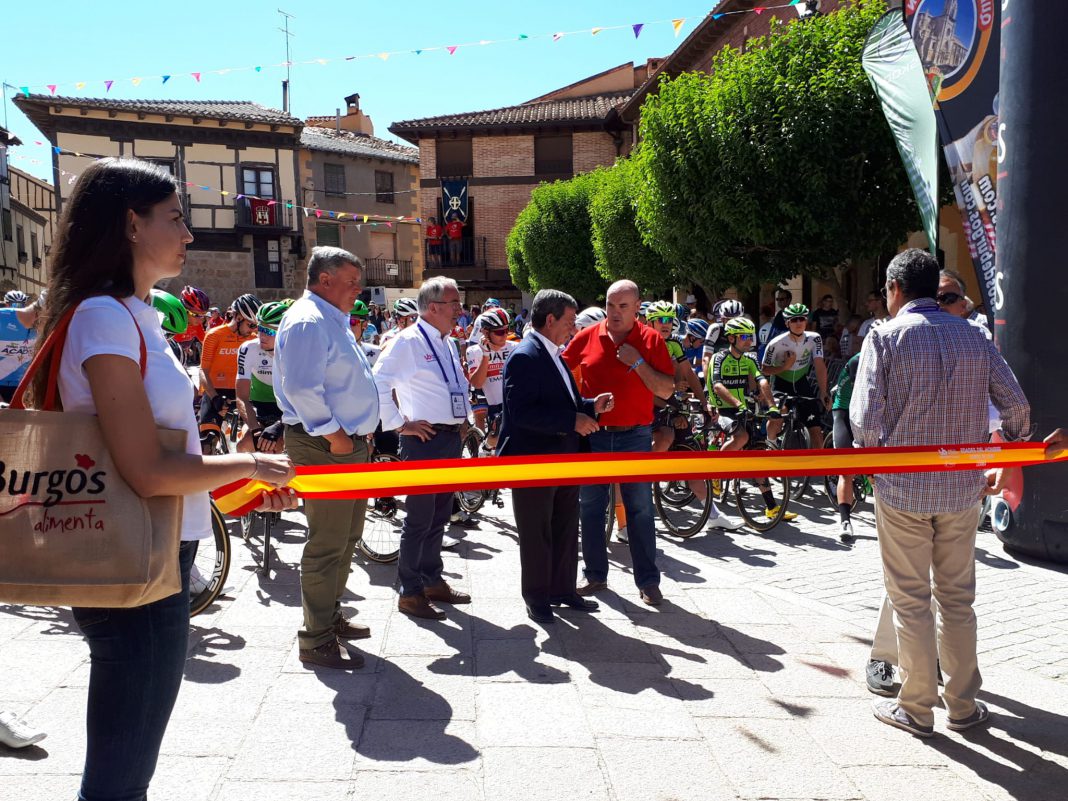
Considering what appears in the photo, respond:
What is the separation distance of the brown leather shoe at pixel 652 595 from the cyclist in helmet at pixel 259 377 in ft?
11.5

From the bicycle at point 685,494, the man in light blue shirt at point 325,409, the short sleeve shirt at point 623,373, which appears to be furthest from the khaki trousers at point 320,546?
the bicycle at point 685,494

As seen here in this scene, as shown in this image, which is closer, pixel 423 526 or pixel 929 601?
pixel 929 601

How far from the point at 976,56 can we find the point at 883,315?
4.77 m

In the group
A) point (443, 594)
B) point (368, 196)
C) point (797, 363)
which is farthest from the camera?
point (368, 196)

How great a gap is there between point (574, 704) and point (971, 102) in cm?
591

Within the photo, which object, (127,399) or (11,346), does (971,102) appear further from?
(11,346)

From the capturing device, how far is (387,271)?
5194 cm

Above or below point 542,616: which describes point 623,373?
above

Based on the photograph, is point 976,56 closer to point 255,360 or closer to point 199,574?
point 255,360

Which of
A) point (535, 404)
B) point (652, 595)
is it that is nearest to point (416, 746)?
point (535, 404)

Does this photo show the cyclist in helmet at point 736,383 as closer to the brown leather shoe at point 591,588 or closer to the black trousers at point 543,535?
the brown leather shoe at point 591,588

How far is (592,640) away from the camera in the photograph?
5207mm

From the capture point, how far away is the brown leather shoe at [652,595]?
593cm

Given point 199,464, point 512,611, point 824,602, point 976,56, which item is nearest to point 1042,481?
point 824,602
